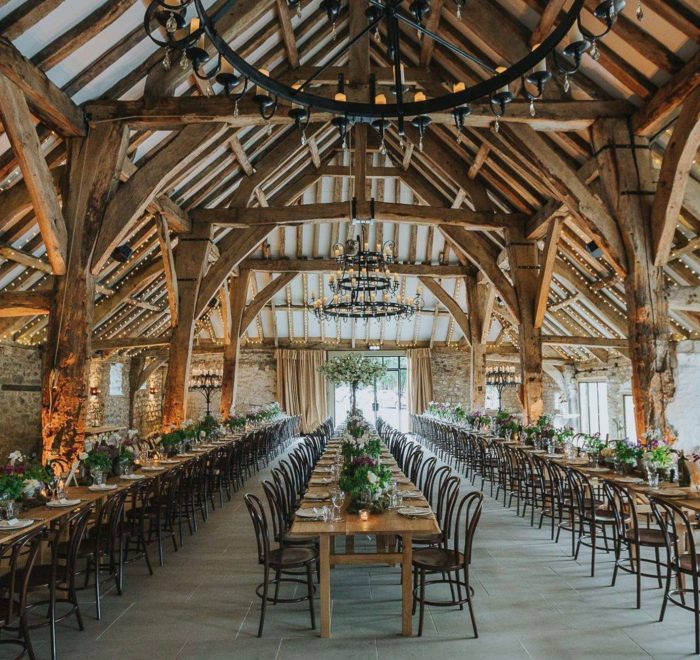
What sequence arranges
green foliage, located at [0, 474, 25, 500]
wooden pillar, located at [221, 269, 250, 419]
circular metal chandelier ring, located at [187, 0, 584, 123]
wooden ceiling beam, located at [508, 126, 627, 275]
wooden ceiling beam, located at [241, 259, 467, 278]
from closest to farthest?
circular metal chandelier ring, located at [187, 0, 584, 123], green foliage, located at [0, 474, 25, 500], wooden ceiling beam, located at [508, 126, 627, 275], wooden pillar, located at [221, 269, 250, 419], wooden ceiling beam, located at [241, 259, 467, 278]

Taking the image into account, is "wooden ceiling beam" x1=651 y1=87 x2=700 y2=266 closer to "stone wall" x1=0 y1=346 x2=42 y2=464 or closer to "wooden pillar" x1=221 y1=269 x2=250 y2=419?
"wooden pillar" x1=221 y1=269 x2=250 y2=419

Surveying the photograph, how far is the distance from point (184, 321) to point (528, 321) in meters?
5.82

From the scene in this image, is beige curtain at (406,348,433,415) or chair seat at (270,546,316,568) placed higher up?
beige curtain at (406,348,433,415)

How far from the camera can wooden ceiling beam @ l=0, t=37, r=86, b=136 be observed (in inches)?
203

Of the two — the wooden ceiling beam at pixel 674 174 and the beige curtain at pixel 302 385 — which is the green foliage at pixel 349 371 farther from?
the beige curtain at pixel 302 385

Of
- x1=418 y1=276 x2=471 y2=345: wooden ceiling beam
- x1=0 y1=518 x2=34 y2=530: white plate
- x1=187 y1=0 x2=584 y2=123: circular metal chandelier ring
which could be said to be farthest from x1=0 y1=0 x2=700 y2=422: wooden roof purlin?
x1=0 y1=518 x2=34 y2=530: white plate

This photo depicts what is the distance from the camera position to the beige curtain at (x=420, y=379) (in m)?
19.6

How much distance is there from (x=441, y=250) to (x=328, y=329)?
5.48 meters

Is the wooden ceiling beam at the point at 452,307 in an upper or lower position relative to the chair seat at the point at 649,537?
upper

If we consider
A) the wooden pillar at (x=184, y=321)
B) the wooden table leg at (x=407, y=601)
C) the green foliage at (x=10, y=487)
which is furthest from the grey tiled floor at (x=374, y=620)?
the wooden pillar at (x=184, y=321)

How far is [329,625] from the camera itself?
3689 mm

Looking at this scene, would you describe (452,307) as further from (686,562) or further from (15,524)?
(15,524)

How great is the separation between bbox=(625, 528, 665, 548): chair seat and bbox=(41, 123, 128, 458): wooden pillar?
5298 millimetres

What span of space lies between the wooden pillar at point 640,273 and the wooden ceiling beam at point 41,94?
19.0ft
